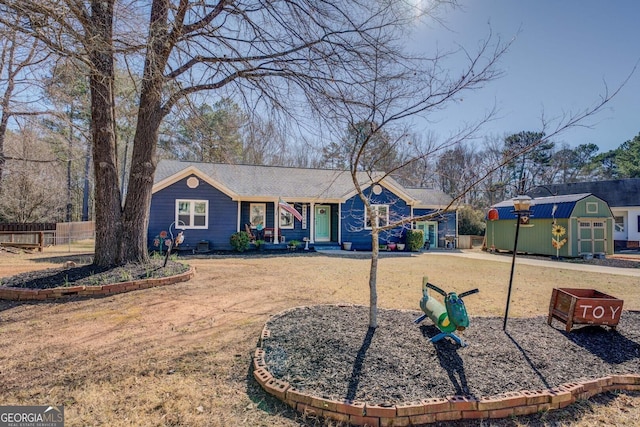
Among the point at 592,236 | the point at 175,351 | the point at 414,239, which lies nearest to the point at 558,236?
the point at 592,236

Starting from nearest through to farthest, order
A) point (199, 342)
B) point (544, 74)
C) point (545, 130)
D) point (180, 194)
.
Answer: point (545, 130)
point (199, 342)
point (544, 74)
point (180, 194)

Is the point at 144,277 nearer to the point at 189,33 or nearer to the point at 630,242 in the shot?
the point at 189,33

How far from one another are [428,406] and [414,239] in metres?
14.6

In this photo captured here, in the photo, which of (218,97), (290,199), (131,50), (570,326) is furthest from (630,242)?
(131,50)

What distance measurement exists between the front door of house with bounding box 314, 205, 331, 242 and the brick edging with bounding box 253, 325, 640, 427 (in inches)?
560

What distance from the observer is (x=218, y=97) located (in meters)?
6.32

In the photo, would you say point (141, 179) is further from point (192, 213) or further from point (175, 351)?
point (192, 213)

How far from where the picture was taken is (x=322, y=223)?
56.8ft

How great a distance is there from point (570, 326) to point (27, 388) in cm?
588

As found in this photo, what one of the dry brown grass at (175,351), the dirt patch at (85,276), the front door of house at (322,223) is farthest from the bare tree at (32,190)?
the dry brown grass at (175,351)

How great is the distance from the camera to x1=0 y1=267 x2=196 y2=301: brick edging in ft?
17.7

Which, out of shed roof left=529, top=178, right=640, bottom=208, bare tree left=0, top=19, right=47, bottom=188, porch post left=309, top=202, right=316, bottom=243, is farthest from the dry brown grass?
shed roof left=529, top=178, right=640, bottom=208

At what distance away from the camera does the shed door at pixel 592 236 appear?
15.2 m

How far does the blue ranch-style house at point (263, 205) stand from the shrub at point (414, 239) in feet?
1.54
